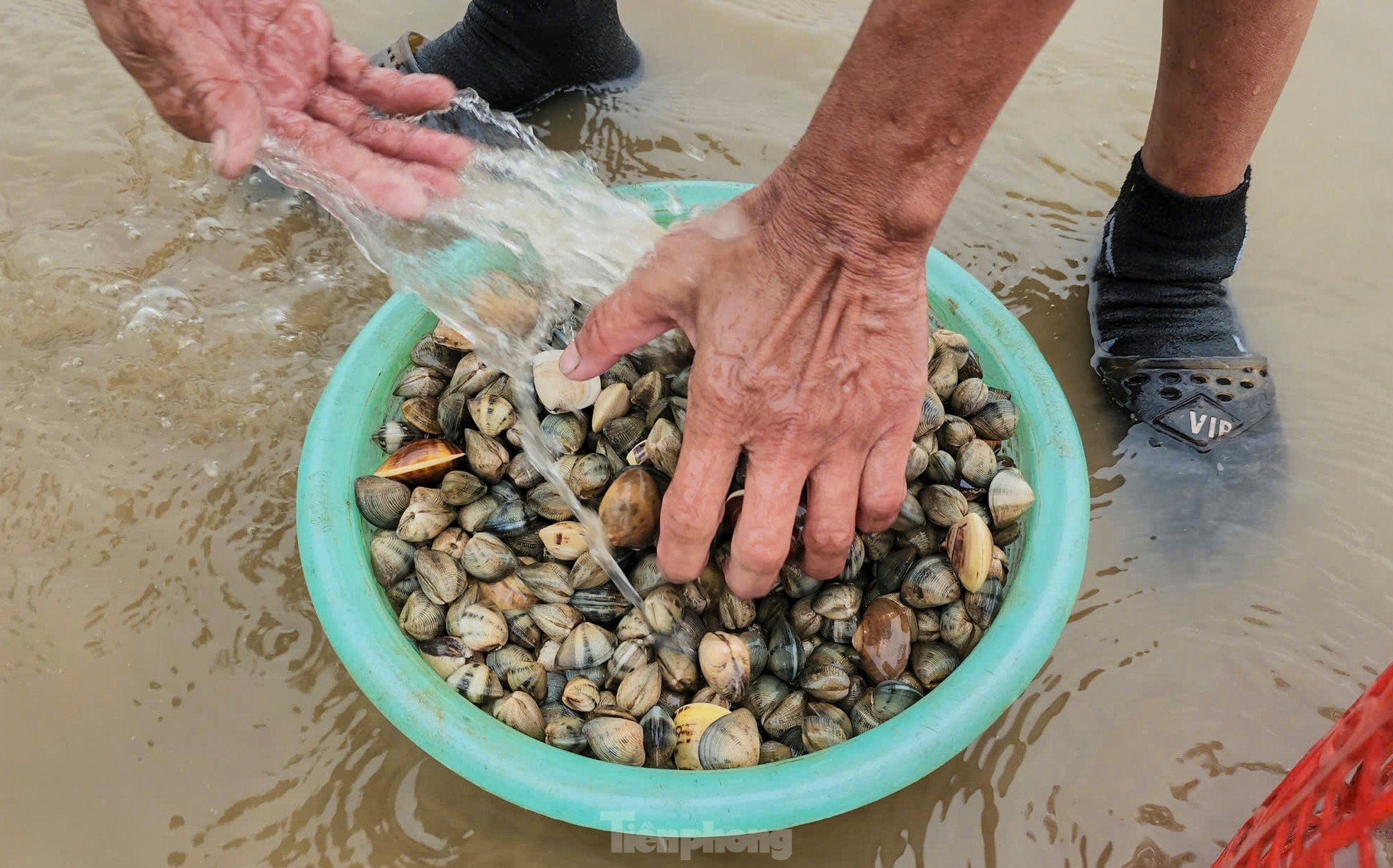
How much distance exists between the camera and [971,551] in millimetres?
1482

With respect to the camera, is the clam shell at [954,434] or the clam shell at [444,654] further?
the clam shell at [954,434]

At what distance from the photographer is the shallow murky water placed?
5.17ft

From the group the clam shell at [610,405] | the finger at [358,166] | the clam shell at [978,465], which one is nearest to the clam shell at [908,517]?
the clam shell at [978,465]

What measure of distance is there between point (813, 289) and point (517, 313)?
68cm

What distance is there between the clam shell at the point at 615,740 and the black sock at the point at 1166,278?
159 centimetres

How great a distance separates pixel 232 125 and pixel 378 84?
0.38 m

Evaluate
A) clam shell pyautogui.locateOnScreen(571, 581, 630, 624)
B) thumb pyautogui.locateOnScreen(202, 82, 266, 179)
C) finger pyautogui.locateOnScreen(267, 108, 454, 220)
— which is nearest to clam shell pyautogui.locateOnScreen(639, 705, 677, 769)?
clam shell pyautogui.locateOnScreen(571, 581, 630, 624)

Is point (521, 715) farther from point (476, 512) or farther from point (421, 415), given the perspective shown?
point (421, 415)

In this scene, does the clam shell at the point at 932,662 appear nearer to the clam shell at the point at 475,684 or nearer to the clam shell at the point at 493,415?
the clam shell at the point at 475,684

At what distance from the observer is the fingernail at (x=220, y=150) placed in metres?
1.52

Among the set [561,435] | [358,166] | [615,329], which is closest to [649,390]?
[561,435]

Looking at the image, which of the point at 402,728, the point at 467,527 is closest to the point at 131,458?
the point at 467,527

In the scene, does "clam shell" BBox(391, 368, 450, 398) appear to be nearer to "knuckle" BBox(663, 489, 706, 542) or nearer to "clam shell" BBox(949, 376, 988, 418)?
"knuckle" BBox(663, 489, 706, 542)

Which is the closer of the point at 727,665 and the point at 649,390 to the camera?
the point at 727,665
